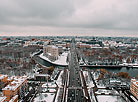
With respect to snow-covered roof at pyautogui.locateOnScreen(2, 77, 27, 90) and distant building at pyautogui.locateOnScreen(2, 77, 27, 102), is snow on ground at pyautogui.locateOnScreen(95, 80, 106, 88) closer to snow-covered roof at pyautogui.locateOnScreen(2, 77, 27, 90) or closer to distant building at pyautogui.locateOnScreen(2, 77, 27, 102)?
distant building at pyautogui.locateOnScreen(2, 77, 27, 102)

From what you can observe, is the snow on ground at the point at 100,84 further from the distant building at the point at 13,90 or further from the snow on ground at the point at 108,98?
the distant building at the point at 13,90

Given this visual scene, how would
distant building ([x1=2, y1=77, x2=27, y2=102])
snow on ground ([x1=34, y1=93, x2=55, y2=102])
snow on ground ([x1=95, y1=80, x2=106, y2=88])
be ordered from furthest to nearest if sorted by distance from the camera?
snow on ground ([x1=95, y1=80, x2=106, y2=88])
snow on ground ([x1=34, y1=93, x2=55, y2=102])
distant building ([x1=2, y1=77, x2=27, y2=102])

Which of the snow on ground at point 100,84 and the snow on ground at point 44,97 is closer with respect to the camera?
the snow on ground at point 44,97

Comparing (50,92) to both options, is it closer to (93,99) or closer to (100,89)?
(93,99)

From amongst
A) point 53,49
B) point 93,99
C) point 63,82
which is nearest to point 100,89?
point 93,99

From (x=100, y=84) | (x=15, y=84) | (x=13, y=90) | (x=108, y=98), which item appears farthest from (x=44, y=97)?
(x=100, y=84)

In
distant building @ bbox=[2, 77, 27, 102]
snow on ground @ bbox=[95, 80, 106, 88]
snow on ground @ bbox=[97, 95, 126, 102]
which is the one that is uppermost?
distant building @ bbox=[2, 77, 27, 102]

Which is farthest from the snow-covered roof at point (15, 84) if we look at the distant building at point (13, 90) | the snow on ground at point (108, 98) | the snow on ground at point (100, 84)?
the snow on ground at point (100, 84)

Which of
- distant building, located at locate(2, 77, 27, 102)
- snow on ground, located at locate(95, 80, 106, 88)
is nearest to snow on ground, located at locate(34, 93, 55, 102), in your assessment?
distant building, located at locate(2, 77, 27, 102)

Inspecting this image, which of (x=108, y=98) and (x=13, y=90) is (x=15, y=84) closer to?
(x=13, y=90)

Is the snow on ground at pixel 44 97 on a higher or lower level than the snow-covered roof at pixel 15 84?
lower
